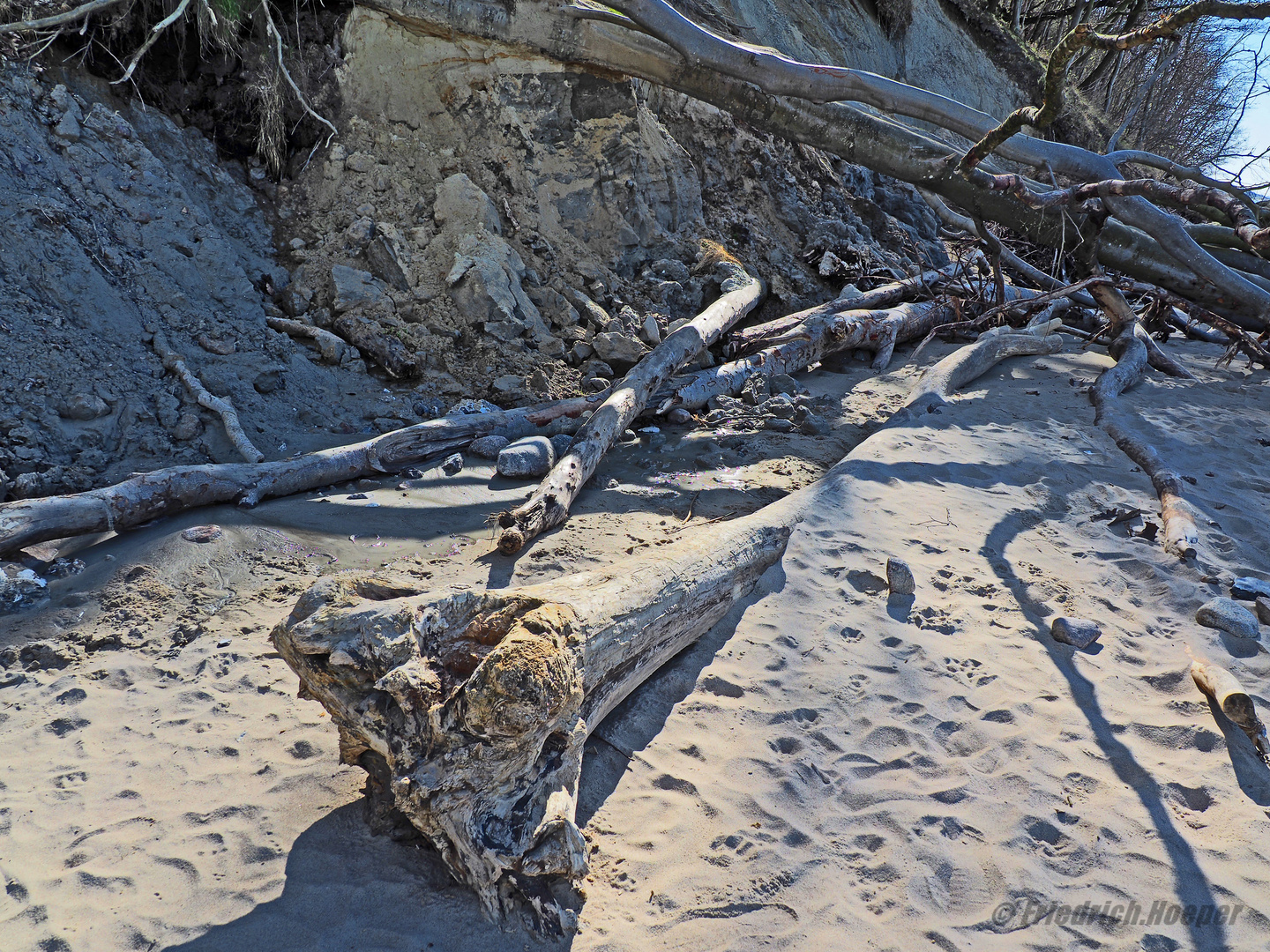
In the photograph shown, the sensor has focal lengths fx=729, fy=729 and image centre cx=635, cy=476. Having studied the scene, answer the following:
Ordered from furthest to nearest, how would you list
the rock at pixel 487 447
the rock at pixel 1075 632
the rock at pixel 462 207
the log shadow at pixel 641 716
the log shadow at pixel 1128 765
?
1. the rock at pixel 462 207
2. the rock at pixel 487 447
3. the rock at pixel 1075 632
4. the log shadow at pixel 641 716
5. the log shadow at pixel 1128 765

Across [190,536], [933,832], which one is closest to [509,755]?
[933,832]

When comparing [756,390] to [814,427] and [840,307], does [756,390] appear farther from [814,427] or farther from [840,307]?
[840,307]

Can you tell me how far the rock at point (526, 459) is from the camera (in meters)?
4.59

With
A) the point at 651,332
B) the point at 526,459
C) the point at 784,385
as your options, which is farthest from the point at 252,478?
the point at 784,385

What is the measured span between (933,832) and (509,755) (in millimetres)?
1281

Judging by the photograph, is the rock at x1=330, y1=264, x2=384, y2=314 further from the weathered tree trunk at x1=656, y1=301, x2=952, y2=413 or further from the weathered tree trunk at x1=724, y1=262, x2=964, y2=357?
the weathered tree trunk at x1=724, y1=262, x2=964, y2=357

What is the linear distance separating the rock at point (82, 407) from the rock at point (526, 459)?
2.33 meters

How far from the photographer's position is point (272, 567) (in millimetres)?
3496

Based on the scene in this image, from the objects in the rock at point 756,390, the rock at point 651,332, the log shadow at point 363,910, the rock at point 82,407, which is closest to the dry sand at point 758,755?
the log shadow at point 363,910

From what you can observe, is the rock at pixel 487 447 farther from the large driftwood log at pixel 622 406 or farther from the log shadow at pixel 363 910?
the log shadow at pixel 363 910

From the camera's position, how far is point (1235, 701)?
8.12 feet

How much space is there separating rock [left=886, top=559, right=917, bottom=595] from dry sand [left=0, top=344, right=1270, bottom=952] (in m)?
0.07

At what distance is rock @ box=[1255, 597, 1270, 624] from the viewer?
3.06 meters

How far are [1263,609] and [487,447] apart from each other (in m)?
4.12
